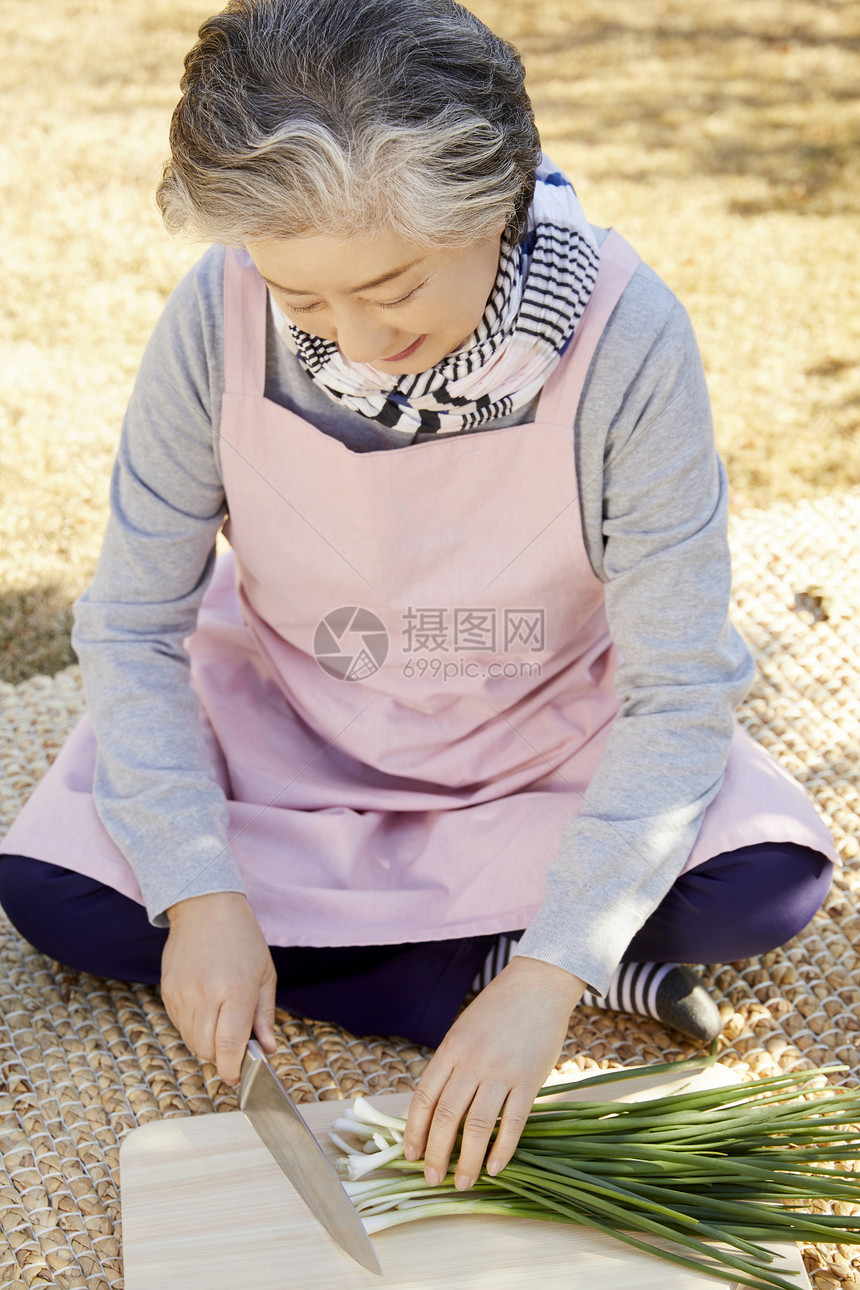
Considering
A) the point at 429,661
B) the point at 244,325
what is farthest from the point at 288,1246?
the point at 244,325

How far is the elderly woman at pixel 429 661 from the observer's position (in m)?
1.23

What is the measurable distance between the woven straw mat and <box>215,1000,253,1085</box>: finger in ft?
0.69

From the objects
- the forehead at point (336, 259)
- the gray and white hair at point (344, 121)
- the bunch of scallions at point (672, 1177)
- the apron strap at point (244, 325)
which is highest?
the gray and white hair at point (344, 121)

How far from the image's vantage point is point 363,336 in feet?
3.89

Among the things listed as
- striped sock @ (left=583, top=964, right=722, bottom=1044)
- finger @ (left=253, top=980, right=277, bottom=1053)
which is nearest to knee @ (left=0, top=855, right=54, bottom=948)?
finger @ (left=253, top=980, right=277, bottom=1053)

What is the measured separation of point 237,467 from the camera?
151cm

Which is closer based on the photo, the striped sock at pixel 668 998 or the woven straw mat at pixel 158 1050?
the woven straw mat at pixel 158 1050

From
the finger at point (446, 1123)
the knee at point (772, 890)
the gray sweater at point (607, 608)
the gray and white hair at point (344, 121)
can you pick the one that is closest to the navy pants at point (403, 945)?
the knee at point (772, 890)

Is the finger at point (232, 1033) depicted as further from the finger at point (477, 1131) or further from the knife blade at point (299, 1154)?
the finger at point (477, 1131)

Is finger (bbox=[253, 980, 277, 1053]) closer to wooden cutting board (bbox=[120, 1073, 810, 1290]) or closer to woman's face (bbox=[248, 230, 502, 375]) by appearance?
wooden cutting board (bbox=[120, 1073, 810, 1290])

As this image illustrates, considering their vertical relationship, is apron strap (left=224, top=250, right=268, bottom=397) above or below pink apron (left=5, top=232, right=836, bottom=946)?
above

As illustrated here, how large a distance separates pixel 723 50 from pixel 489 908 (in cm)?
514

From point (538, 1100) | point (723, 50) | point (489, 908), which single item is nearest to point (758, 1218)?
point (538, 1100)

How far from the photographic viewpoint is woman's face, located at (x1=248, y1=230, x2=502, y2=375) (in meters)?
1.13
